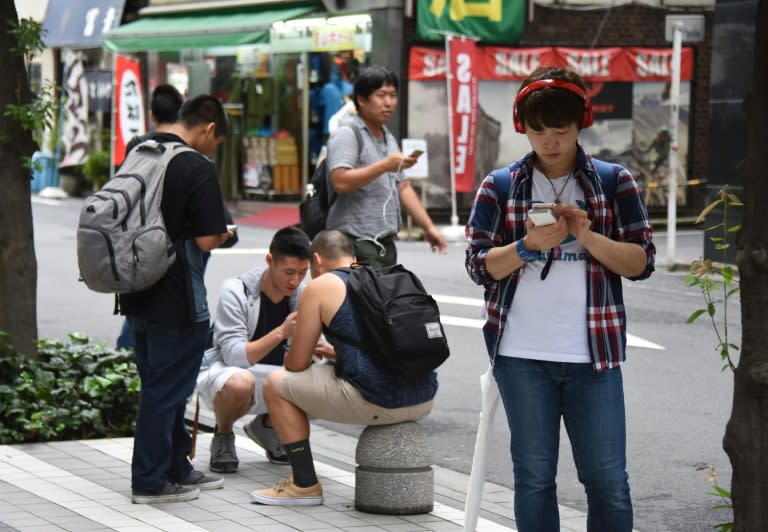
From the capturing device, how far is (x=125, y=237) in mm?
6016

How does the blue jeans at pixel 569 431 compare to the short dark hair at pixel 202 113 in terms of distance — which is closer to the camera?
the blue jeans at pixel 569 431

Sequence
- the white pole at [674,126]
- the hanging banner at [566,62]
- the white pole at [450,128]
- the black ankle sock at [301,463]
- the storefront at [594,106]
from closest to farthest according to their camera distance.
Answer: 1. the black ankle sock at [301,463]
2. the white pole at [674,126]
3. the white pole at [450,128]
4. the hanging banner at [566,62]
5. the storefront at [594,106]

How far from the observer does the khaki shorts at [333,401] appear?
6234 mm

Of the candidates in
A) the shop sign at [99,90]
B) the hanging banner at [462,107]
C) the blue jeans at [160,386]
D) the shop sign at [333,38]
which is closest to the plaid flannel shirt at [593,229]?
the blue jeans at [160,386]

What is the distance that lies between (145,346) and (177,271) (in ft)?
1.27

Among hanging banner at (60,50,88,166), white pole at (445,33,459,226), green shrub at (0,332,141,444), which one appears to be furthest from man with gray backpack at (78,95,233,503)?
hanging banner at (60,50,88,166)

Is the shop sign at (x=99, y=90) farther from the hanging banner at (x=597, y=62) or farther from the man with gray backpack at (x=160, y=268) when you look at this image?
the man with gray backpack at (x=160, y=268)

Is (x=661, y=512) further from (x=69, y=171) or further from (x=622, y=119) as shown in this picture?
(x=69, y=171)

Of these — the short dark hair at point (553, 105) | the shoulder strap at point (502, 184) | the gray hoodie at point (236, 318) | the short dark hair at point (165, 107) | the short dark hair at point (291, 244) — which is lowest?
the gray hoodie at point (236, 318)

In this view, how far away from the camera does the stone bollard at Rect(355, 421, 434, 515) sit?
20.4ft

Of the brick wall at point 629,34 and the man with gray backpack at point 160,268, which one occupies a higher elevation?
the brick wall at point 629,34

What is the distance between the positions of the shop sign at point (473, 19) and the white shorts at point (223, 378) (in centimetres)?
1438

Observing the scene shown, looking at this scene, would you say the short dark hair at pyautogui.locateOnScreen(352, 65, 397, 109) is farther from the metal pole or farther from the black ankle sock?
the metal pole

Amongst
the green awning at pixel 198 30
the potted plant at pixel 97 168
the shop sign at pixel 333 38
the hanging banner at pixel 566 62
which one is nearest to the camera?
the hanging banner at pixel 566 62
